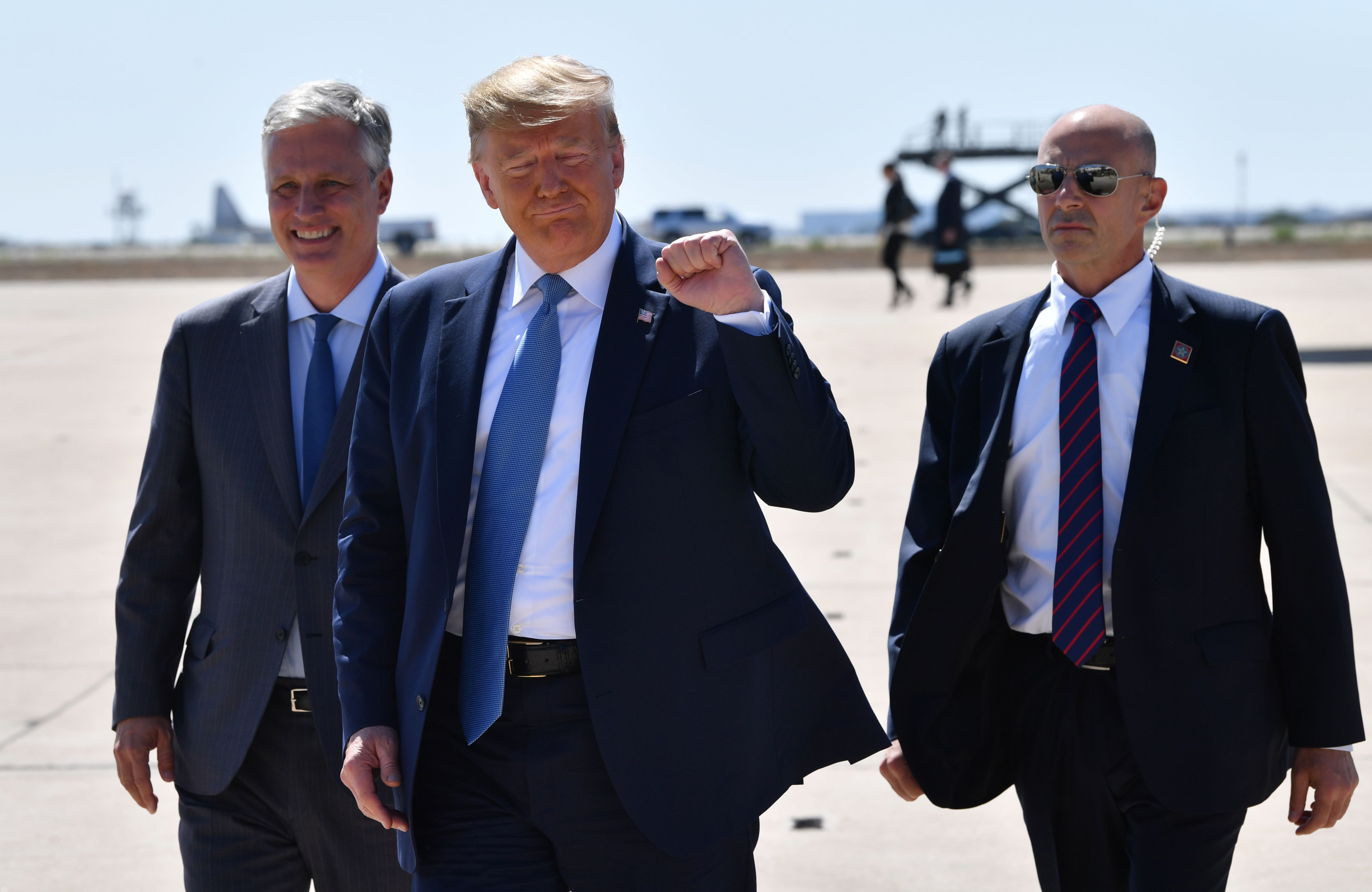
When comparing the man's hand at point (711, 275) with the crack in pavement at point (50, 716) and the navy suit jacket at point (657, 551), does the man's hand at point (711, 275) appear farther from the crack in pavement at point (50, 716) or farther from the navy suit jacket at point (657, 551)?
the crack in pavement at point (50, 716)

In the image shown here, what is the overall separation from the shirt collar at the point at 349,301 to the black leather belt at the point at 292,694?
0.69 meters

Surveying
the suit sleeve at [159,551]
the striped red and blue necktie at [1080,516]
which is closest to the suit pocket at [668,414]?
the striped red and blue necktie at [1080,516]

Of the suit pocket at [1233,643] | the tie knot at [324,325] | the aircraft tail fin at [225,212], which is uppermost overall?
the tie knot at [324,325]

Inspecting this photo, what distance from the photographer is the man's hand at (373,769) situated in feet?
7.39

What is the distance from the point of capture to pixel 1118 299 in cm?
256

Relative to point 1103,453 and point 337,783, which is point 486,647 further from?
point 1103,453

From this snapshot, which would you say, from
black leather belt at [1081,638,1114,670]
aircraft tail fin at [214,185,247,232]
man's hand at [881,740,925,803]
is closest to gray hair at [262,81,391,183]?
man's hand at [881,740,925,803]

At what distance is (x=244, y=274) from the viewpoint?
3638 centimetres

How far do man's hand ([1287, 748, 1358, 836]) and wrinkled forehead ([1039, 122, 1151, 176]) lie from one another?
107cm

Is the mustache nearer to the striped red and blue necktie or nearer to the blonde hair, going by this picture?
the striped red and blue necktie

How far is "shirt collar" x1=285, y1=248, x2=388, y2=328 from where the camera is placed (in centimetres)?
276

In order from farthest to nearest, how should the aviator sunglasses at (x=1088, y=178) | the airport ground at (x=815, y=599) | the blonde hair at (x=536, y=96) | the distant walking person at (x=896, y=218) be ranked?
the distant walking person at (x=896, y=218) → the airport ground at (x=815, y=599) → the aviator sunglasses at (x=1088, y=178) → the blonde hair at (x=536, y=96)

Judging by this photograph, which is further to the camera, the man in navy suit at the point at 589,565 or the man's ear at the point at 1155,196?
the man's ear at the point at 1155,196

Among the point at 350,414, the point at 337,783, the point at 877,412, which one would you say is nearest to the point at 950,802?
the point at 337,783
